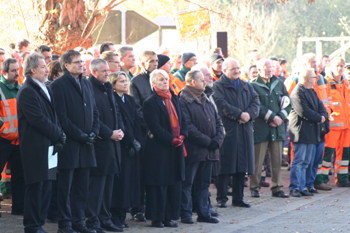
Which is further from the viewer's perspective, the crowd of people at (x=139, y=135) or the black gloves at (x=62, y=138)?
the crowd of people at (x=139, y=135)

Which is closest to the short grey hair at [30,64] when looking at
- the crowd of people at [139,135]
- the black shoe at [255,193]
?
the crowd of people at [139,135]

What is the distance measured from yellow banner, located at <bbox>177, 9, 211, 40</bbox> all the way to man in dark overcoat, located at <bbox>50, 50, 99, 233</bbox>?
724 cm

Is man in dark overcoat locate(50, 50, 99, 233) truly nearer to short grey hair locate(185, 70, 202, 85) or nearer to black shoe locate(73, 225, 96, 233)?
black shoe locate(73, 225, 96, 233)

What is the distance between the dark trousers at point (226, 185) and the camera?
977 centimetres

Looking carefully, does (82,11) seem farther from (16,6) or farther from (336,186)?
(336,186)

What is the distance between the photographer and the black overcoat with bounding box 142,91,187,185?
26.5ft

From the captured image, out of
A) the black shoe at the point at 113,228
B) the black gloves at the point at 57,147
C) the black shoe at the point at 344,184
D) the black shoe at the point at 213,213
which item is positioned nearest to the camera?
the black gloves at the point at 57,147

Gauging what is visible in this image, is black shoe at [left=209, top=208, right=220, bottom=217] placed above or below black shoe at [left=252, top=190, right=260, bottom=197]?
below

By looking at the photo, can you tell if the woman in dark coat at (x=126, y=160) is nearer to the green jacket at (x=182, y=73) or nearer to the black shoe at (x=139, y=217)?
the black shoe at (x=139, y=217)

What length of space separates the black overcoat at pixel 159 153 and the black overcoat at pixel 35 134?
1.52 m

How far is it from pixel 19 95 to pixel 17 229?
6.09ft

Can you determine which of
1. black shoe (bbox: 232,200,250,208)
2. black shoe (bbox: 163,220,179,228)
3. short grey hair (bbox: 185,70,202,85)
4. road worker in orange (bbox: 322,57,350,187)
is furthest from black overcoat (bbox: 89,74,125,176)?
road worker in orange (bbox: 322,57,350,187)

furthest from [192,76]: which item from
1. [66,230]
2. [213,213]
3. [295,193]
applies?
[295,193]

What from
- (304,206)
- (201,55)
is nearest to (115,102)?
(304,206)
